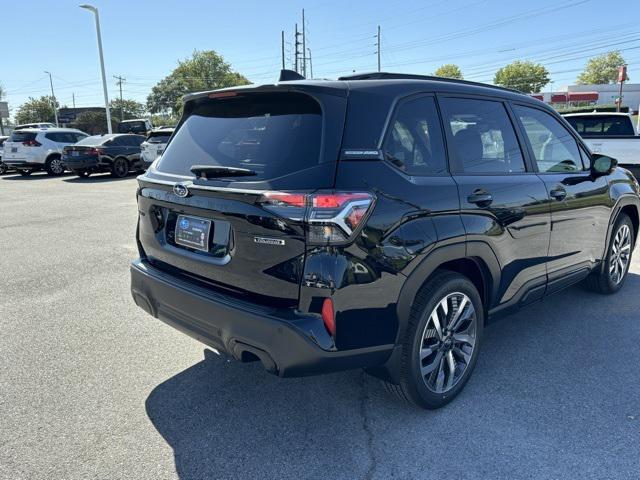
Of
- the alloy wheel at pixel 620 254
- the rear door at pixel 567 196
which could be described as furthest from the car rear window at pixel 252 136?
the alloy wheel at pixel 620 254

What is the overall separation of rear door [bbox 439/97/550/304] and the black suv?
1 centimetres

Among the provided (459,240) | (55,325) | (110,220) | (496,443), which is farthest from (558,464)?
(110,220)

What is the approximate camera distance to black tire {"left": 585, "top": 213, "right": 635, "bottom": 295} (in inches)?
179

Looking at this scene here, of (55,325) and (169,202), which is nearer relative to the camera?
(169,202)

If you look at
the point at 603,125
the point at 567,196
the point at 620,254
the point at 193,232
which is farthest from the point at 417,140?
the point at 603,125

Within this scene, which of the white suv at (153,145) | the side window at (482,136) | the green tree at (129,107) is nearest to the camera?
the side window at (482,136)

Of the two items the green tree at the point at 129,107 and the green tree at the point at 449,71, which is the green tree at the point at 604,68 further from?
the green tree at the point at 129,107

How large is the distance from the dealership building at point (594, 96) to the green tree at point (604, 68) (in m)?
19.3

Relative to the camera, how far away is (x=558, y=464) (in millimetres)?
2373

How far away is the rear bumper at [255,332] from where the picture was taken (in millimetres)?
2221

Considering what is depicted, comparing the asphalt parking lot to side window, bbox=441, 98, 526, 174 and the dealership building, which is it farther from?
the dealership building

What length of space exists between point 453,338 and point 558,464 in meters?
0.82

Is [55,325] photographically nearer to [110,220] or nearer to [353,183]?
[353,183]

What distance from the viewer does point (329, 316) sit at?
2.23 meters
